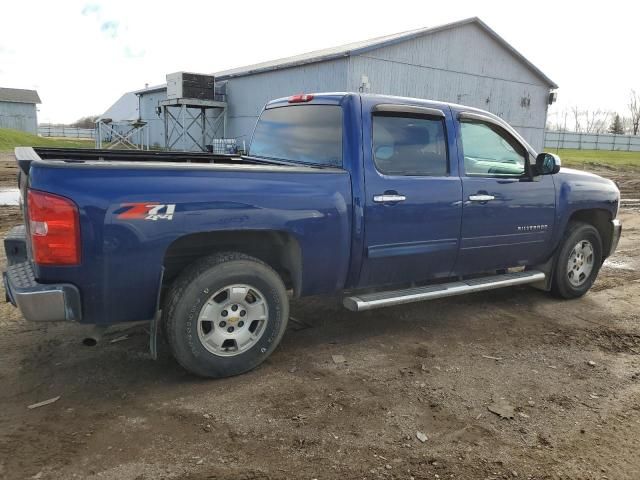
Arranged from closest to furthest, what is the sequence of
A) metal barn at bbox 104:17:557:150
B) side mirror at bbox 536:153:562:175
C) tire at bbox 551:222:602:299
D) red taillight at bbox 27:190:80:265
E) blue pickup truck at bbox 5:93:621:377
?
red taillight at bbox 27:190:80:265, blue pickup truck at bbox 5:93:621:377, side mirror at bbox 536:153:562:175, tire at bbox 551:222:602:299, metal barn at bbox 104:17:557:150

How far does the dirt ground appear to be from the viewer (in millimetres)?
2824

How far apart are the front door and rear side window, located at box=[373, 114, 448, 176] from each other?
0.85 feet

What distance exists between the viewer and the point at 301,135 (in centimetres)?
471

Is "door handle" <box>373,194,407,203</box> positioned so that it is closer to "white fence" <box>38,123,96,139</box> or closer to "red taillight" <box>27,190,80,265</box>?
"red taillight" <box>27,190,80,265</box>

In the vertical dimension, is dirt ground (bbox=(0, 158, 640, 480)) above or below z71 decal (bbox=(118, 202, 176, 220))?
below

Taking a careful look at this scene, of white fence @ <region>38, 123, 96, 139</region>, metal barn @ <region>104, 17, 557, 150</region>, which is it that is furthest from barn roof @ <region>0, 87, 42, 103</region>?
metal barn @ <region>104, 17, 557, 150</region>

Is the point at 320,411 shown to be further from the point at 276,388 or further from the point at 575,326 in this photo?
the point at 575,326

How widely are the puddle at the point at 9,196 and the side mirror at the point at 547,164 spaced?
33.9 feet

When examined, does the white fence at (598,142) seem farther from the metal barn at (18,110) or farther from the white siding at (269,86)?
the metal barn at (18,110)

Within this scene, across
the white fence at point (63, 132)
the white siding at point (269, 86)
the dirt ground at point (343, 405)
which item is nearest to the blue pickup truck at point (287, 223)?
the dirt ground at point (343, 405)

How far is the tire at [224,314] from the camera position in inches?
138

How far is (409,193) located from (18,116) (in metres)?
63.5

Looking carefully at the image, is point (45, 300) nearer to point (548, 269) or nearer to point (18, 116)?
point (548, 269)

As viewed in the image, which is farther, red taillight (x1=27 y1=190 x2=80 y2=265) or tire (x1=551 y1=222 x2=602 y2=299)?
tire (x1=551 y1=222 x2=602 y2=299)
